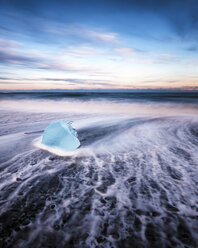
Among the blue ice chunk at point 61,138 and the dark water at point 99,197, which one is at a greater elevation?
the blue ice chunk at point 61,138

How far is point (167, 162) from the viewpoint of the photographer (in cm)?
374

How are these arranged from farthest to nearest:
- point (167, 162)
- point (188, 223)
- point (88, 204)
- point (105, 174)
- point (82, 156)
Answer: point (82, 156), point (167, 162), point (105, 174), point (88, 204), point (188, 223)

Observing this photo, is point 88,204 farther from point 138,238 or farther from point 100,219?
point 138,238

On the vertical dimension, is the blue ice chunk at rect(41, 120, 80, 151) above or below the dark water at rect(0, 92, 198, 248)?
above

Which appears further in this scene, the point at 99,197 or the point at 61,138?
the point at 61,138

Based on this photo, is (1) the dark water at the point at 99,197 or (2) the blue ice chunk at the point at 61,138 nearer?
(1) the dark water at the point at 99,197

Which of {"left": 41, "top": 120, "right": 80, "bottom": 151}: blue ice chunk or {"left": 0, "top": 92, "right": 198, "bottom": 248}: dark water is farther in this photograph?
{"left": 41, "top": 120, "right": 80, "bottom": 151}: blue ice chunk

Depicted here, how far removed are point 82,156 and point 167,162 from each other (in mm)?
2225

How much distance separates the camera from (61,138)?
4.49 meters

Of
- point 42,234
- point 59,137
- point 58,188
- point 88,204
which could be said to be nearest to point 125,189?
point 88,204

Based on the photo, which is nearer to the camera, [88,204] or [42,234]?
[42,234]

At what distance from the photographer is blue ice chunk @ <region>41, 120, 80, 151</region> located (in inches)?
173

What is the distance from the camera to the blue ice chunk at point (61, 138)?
4398 millimetres

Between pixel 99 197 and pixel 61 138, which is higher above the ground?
pixel 61 138
